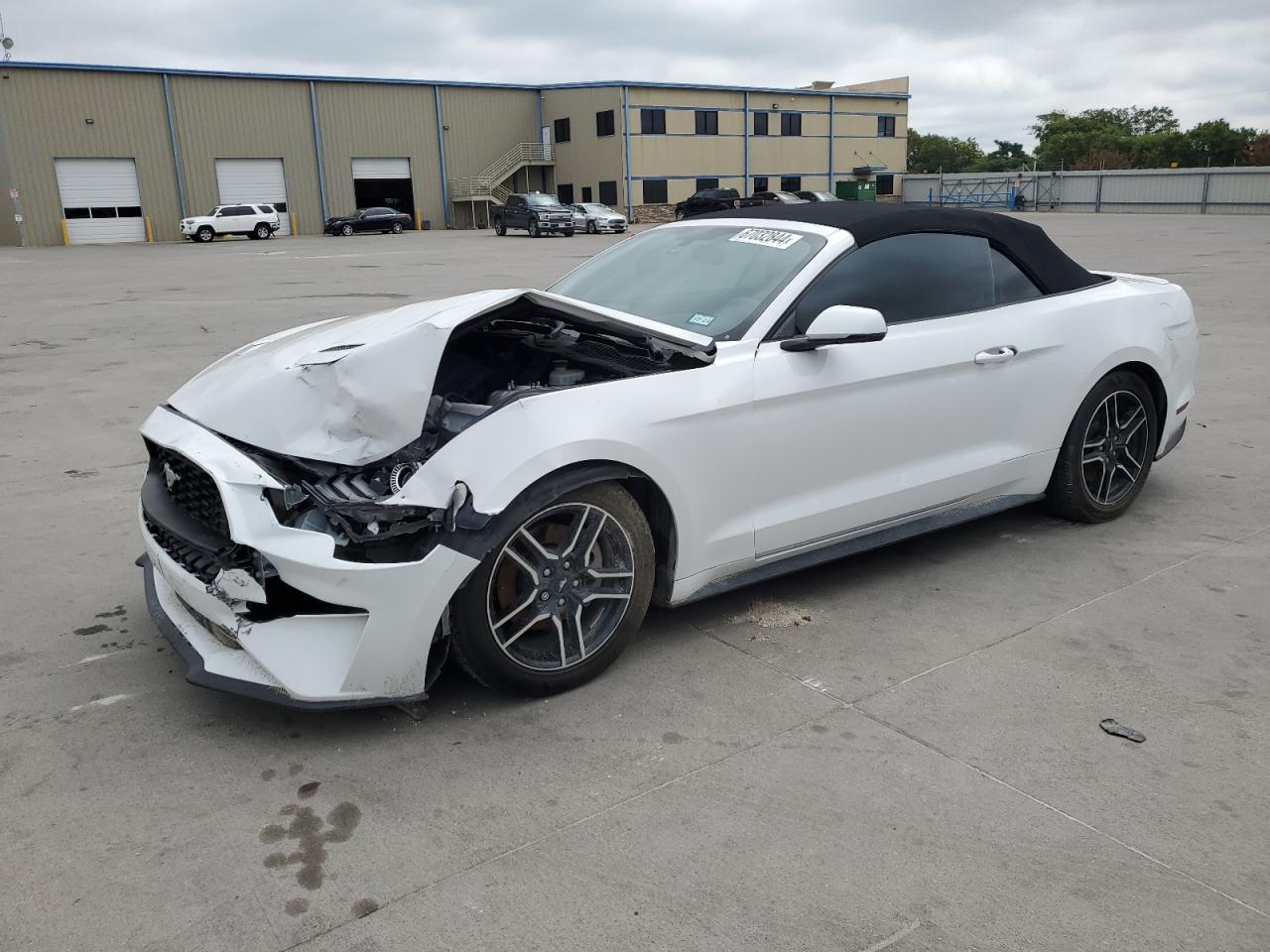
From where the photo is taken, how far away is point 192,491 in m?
3.39

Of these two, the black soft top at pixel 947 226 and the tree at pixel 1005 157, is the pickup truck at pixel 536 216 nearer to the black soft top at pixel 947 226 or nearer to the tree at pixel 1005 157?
the black soft top at pixel 947 226

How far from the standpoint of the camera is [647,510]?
3609 mm

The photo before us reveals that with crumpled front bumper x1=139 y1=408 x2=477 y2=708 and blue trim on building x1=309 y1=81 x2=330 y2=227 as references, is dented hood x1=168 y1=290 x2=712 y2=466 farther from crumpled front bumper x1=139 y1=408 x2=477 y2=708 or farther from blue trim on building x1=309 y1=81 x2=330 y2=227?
blue trim on building x1=309 y1=81 x2=330 y2=227

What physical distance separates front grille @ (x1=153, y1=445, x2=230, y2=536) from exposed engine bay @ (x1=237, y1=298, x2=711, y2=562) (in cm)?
18

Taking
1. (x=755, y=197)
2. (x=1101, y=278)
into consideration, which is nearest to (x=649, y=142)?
(x=755, y=197)

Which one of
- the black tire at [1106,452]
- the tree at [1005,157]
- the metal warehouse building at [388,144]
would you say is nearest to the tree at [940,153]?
the tree at [1005,157]

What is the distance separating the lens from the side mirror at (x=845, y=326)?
145 inches

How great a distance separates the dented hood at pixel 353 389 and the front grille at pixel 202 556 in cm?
36

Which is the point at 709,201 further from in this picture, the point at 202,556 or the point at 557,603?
the point at 202,556

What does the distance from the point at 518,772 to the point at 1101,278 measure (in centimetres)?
392

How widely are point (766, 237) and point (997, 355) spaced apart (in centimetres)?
111

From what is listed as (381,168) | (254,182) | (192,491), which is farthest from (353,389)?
(381,168)

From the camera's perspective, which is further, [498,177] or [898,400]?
[498,177]

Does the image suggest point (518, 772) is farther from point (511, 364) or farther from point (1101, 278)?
point (1101, 278)
